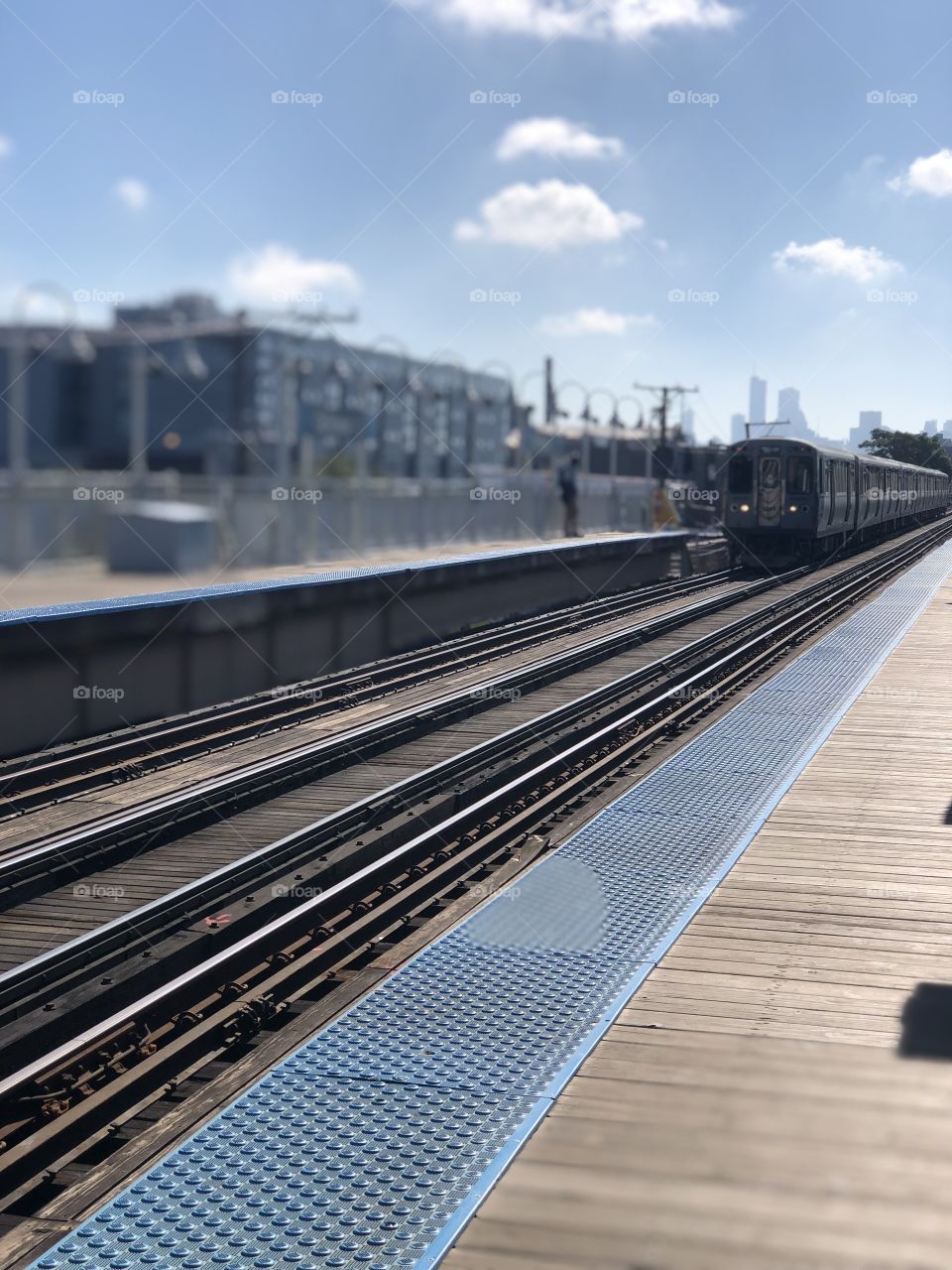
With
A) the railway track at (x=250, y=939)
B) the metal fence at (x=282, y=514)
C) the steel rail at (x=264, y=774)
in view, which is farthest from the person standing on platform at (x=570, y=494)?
the railway track at (x=250, y=939)

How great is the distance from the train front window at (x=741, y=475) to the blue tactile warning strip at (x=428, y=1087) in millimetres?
24973

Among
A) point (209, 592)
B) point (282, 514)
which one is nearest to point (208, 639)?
point (209, 592)

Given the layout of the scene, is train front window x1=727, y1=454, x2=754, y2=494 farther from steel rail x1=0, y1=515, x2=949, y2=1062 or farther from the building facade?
steel rail x1=0, y1=515, x2=949, y2=1062

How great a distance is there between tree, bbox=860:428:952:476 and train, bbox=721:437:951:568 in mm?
4506

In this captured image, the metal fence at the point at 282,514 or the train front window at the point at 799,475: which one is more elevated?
the train front window at the point at 799,475

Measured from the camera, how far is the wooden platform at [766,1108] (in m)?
3.03

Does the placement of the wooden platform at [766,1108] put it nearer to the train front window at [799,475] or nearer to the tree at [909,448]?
the train front window at [799,475]

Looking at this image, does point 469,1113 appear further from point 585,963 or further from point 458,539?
point 458,539

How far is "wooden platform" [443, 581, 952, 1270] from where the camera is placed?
303cm

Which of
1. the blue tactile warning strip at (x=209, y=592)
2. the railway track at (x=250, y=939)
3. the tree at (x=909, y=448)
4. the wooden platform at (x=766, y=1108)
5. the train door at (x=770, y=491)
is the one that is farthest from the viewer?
the tree at (x=909, y=448)

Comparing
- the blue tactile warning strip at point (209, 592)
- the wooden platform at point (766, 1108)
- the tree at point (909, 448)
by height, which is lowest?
the wooden platform at point (766, 1108)

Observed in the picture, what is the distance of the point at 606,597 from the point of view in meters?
27.4

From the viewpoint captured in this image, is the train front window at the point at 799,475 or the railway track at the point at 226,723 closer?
the railway track at the point at 226,723

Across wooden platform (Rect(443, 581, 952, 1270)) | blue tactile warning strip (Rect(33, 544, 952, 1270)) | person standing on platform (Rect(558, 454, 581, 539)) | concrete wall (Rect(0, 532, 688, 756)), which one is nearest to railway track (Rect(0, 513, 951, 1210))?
blue tactile warning strip (Rect(33, 544, 952, 1270))
